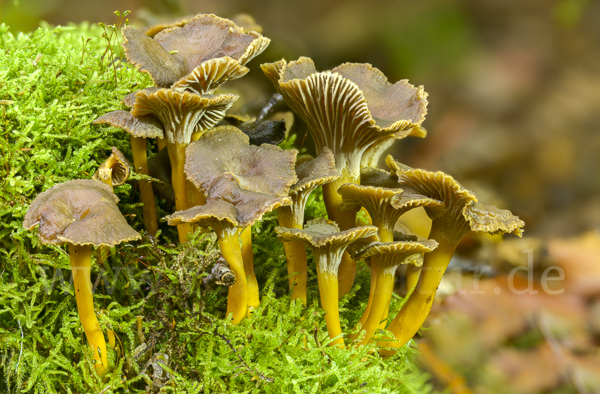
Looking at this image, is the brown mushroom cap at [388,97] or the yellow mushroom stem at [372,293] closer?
the brown mushroom cap at [388,97]

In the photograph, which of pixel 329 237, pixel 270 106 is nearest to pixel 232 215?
pixel 329 237

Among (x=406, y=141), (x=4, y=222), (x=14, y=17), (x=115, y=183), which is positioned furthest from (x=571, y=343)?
(x=14, y=17)

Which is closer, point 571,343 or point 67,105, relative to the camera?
point 571,343

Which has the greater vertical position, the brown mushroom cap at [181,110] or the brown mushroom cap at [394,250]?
the brown mushroom cap at [181,110]

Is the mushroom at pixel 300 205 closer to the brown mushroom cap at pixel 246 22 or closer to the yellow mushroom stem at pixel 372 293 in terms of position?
the yellow mushroom stem at pixel 372 293

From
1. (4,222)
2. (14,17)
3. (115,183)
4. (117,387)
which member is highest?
(14,17)

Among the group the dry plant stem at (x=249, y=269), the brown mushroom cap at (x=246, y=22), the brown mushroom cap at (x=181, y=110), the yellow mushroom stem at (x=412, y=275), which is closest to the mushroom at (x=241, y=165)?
the dry plant stem at (x=249, y=269)

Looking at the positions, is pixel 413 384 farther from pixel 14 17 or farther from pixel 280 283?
pixel 14 17

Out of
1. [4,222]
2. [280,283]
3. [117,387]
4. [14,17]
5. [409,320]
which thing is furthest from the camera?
[14,17]
